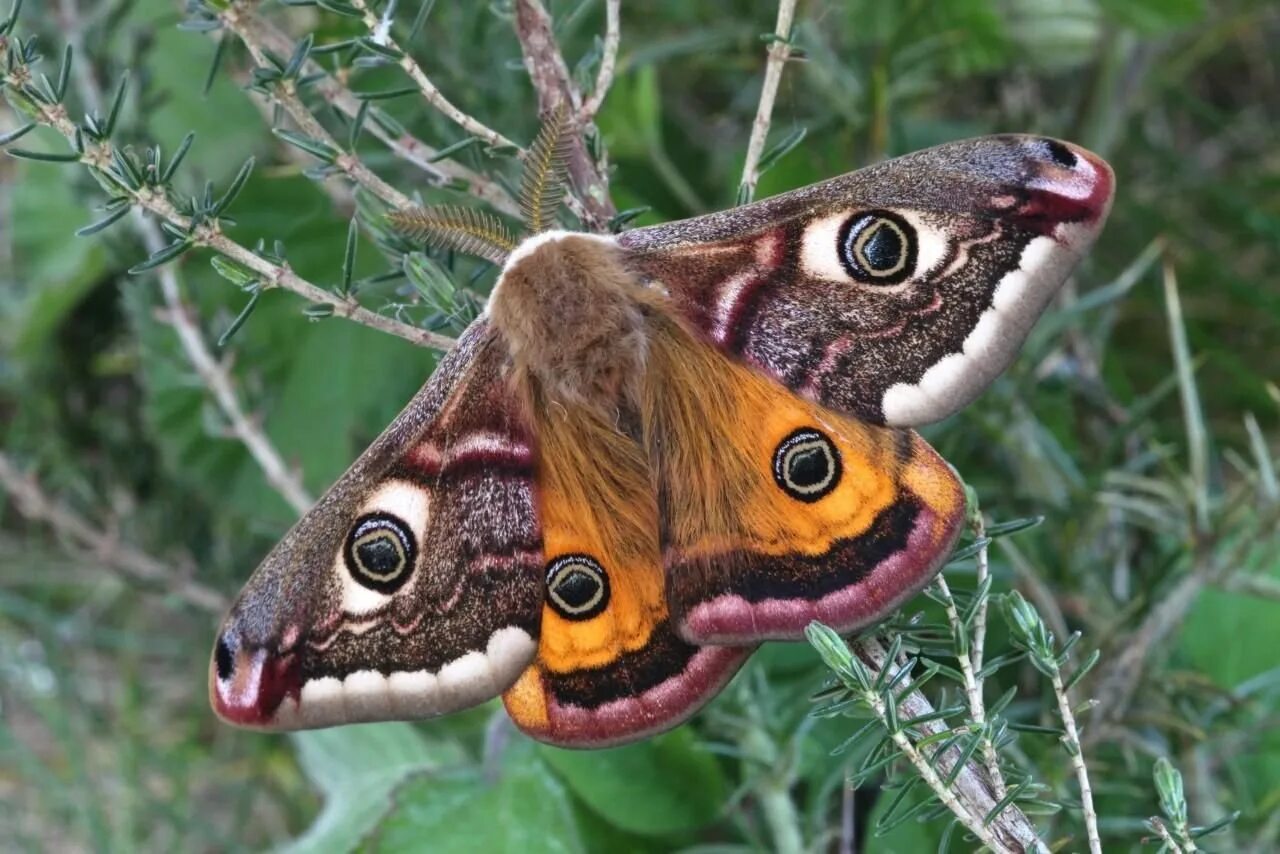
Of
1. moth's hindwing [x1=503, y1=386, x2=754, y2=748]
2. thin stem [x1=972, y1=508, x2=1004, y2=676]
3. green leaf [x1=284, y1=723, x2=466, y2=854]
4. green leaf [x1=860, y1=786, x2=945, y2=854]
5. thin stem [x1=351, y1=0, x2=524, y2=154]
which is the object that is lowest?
green leaf [x1=284, y1=723, x2=466, y2=854]

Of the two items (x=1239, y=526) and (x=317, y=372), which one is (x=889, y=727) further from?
(x=317, y=372)

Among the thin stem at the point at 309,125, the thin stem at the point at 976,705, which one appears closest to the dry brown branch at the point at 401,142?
the thin stem at the point at 309,125

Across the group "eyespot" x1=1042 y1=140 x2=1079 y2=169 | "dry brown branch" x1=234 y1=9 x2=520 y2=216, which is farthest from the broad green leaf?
"eyespot" x1=1042 y1=140 x2=1079 y2=169

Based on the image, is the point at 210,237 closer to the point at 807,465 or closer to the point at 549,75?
the point at 549,75

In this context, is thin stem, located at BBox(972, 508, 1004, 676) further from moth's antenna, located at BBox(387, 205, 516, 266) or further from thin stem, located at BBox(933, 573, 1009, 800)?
moth's antenna, located at BBox(387, 205, 516, 266)

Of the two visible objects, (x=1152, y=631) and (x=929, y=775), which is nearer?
(x=929, y=775)

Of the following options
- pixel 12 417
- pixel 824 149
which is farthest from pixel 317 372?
pixel 12 417

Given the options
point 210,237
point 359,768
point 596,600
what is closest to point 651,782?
point 596,600
